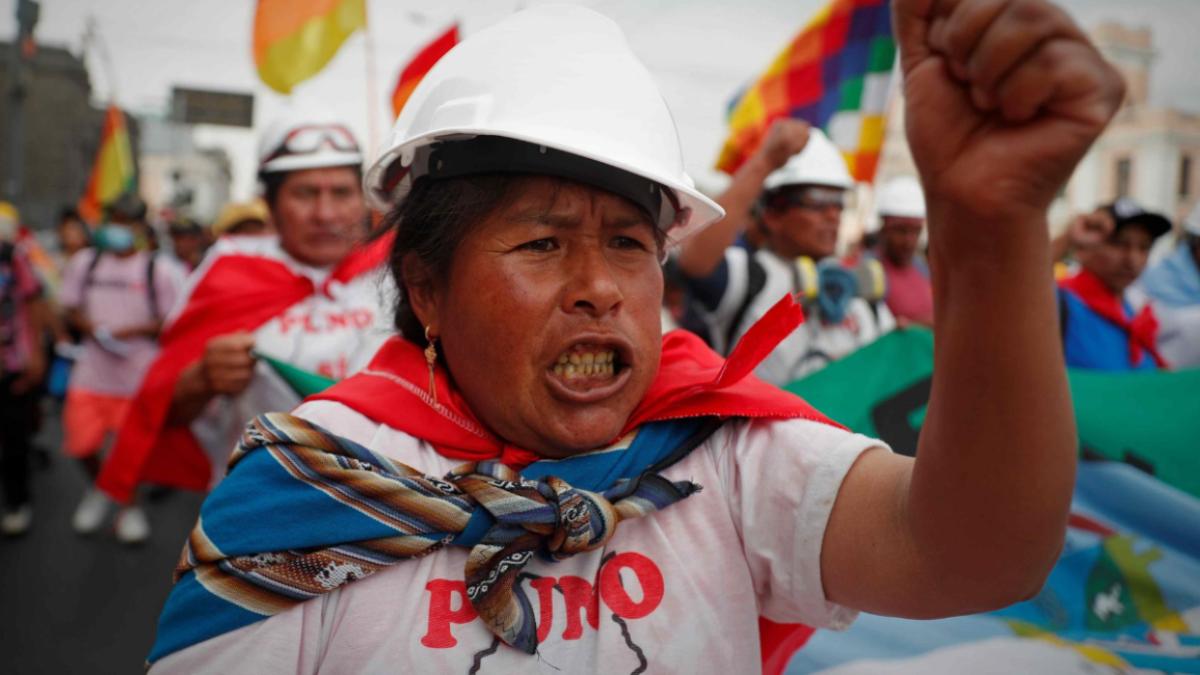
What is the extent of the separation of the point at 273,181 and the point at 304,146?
20 cm

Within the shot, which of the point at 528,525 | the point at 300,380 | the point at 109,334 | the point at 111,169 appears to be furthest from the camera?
the point at 111,169

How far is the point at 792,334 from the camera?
3.81 meters

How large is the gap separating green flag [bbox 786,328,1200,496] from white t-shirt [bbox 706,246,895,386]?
45 cm

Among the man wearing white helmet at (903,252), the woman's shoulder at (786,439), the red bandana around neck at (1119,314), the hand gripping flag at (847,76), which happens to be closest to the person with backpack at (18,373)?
the hand gripping flag at (847,76)

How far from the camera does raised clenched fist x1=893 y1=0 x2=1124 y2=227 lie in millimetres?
852

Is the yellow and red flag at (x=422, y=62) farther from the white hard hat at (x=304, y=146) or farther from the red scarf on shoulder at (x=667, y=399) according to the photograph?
the red scarf on shoulder at (x=667, y=399)

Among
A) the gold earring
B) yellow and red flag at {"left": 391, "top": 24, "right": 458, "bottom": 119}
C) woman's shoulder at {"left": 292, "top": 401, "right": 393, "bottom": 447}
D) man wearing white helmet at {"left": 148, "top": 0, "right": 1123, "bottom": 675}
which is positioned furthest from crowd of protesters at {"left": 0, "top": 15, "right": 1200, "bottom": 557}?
yellow and red flag at {"left": 391, "top": 24, "right": 458, "bottom": 119}

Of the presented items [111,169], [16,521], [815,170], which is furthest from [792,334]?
[111,169]

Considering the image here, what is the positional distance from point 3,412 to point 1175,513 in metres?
6.98

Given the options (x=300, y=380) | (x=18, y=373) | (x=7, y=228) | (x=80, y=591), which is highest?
(x=300, y=380)

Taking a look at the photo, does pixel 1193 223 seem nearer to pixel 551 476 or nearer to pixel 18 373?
pixel 551 476

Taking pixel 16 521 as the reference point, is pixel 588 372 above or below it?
above

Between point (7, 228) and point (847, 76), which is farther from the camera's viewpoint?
point (7, 228)

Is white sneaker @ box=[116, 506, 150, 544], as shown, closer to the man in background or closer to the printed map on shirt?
the printed map on shirt
